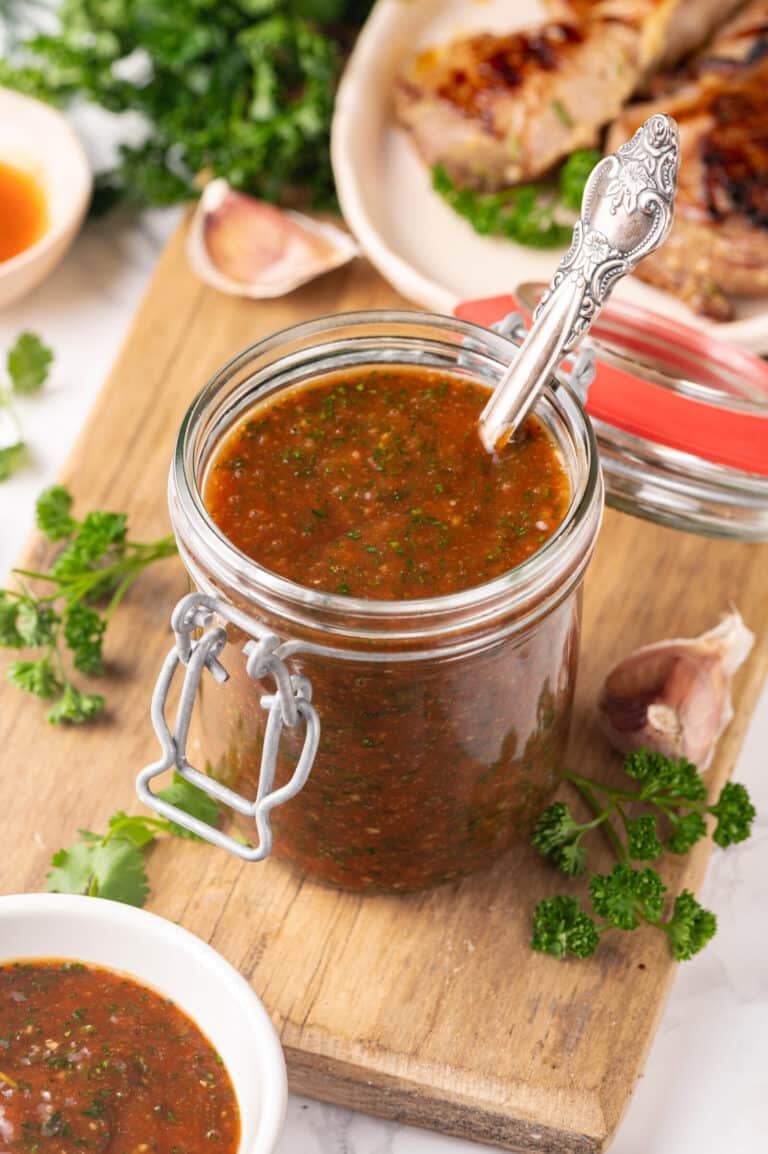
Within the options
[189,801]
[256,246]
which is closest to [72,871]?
[189,801]

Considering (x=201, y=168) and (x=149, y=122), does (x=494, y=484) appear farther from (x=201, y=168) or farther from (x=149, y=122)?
(x=149, y=122)

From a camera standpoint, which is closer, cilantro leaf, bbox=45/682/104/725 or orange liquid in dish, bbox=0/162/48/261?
cilantro leaf, bbox=45/682/104/725

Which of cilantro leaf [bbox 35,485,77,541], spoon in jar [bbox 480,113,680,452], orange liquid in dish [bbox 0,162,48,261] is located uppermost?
spoon in jar [bbox 480,113,680,452]

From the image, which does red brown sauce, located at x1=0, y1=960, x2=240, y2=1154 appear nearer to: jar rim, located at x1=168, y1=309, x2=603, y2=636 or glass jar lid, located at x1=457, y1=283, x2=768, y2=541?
jar rim, located at x1=168, y1=309, x2=603, y2=636

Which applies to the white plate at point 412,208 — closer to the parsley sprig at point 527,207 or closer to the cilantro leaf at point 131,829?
the parsley sprig at point 527,207

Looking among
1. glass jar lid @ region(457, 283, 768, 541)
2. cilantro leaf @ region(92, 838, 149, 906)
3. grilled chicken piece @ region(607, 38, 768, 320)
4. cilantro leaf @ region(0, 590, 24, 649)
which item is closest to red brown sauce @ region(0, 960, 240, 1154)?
cilantro leaf @ region(92, 838, 149, 906)

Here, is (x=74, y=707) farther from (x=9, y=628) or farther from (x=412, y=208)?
(x=412, y=208)
